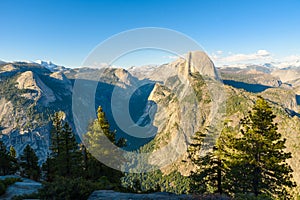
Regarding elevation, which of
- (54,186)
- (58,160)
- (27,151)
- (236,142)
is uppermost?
(54,186)

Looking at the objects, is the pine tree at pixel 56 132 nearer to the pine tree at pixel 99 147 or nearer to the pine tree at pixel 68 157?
the pine tree at pixel 68 157

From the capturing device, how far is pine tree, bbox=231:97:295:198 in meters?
19.9

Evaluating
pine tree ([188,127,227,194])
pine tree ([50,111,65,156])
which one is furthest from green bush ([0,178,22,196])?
pine tree ([188,127,227,194])

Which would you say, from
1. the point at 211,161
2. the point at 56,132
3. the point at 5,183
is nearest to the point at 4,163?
the point at 56,132

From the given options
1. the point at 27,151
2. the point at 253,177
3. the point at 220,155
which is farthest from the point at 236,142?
the point at 27,151

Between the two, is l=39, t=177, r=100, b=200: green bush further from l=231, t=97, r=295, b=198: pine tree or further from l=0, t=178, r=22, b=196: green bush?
l=231, t=97, r=295, b=198: pine tree

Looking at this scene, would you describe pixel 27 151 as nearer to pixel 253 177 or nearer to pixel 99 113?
pixel 99 113

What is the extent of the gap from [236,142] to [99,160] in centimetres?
1692

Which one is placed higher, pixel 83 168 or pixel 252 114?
pixel 252 114

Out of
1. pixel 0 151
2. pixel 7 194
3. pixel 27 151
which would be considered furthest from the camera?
pixel 27 151

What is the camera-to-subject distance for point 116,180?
27.3 metres

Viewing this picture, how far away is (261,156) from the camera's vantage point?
2052 cm

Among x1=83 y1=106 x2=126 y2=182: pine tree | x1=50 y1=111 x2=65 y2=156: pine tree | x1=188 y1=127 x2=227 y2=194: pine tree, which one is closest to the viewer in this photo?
x1=188 y1=127 x2=227 y2=194: pine tree

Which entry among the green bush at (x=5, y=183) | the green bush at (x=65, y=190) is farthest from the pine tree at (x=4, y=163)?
the green bush at (x=65, y=190)
